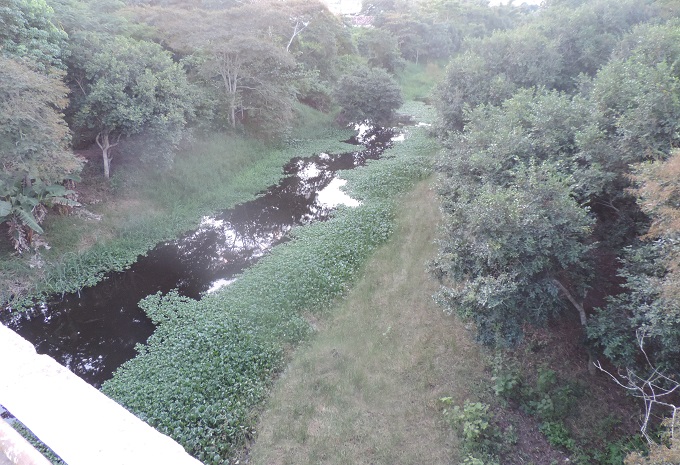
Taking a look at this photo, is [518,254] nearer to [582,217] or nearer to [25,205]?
[582,217]

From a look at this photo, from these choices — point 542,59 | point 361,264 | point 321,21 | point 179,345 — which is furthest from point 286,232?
point 321,21

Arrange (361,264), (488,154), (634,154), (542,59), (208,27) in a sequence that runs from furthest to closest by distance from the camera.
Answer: (208,27), (542,59), (361,264), (488,154), (634,154)

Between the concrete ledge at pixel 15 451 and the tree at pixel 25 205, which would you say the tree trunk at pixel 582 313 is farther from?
the tree at pixel 25 205

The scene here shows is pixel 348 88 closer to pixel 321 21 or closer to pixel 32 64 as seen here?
pixel 321 21

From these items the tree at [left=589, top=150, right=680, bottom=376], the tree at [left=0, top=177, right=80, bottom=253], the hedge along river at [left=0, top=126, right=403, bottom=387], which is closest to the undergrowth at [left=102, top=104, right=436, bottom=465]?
the hedge along river at [left=0, top=126, right=403, bottom=387]

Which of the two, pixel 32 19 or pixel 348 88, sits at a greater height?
pixel 32 19

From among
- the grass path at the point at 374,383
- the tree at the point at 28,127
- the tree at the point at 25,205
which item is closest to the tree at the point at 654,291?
the grass path at the point at 374,383

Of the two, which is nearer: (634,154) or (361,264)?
(634,154)
